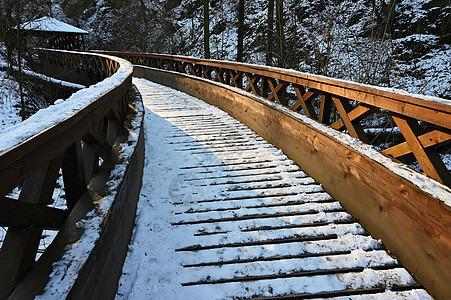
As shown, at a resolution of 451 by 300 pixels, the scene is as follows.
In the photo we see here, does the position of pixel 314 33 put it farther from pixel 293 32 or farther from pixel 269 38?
pixel 269 38

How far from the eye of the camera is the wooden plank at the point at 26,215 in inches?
52.9

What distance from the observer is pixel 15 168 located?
1.33 metres

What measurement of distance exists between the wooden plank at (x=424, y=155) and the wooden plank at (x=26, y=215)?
297 centimetres

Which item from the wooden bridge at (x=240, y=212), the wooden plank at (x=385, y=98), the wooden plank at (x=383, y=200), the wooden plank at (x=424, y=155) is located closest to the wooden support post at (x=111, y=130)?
the wooden bridge at (x=240, y=212)

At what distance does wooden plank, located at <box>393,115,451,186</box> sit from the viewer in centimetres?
252

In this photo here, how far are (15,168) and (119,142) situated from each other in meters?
2.57

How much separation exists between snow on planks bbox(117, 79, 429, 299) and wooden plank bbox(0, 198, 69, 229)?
39.9 inches

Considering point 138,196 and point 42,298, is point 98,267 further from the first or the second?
point 138,196

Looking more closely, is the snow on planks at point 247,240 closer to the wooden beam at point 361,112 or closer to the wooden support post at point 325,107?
the wooden support post at point 325,107

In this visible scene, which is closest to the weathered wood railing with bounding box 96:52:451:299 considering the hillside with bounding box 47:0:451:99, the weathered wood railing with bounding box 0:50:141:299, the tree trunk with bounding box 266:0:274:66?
the weathered wood railing with bounding box 0:50:141:299

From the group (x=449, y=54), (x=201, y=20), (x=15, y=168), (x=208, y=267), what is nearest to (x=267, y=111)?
(x=208, y=267)

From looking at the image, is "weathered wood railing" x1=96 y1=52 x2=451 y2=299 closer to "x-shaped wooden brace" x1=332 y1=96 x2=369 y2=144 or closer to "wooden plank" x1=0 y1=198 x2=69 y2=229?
"x-shaped wooden brace" x1=332 y1=96 x2=369 y2=144

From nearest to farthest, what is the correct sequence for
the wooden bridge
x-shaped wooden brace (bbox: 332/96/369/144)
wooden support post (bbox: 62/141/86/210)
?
the wooden bridge → wooden support post (bbox: 62/141/86/210) → x-shaped wooden brace (bbox: 332/96/369/144)

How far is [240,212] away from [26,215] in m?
2.49
